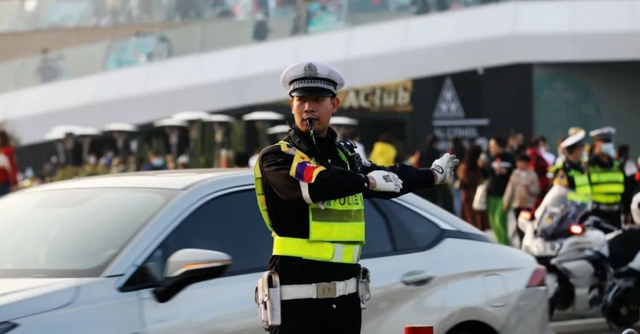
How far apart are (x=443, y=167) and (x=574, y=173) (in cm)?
786

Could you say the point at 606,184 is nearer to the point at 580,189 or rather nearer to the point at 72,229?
the point at 580,189

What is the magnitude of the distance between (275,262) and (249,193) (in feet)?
5.11

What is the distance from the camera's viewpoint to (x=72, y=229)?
6.18 m

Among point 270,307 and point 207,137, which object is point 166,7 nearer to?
point 207,137

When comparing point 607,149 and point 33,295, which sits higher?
point 33,295

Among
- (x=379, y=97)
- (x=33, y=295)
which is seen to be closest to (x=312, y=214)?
(x=33, y=295)

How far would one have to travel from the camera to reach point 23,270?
594 centimetres

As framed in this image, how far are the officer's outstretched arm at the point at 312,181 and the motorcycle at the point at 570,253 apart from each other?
20.8 feet

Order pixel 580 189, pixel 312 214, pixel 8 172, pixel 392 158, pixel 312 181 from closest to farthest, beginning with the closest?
pixel 312 181 → pixel 312 214 → pixel 580 189 → pixel 8 172 → pixel 392 158

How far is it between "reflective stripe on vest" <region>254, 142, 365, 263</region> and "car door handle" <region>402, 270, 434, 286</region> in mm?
1642

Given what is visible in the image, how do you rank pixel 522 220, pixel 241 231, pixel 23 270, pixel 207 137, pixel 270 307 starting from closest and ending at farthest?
pixel 270 307
pixel 23 270
pixel 241 231
pixel 522 220
pixel 207 137

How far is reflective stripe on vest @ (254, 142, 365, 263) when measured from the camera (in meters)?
4.89

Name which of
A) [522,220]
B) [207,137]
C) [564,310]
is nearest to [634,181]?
[522,220]

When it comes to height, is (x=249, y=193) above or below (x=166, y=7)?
below
